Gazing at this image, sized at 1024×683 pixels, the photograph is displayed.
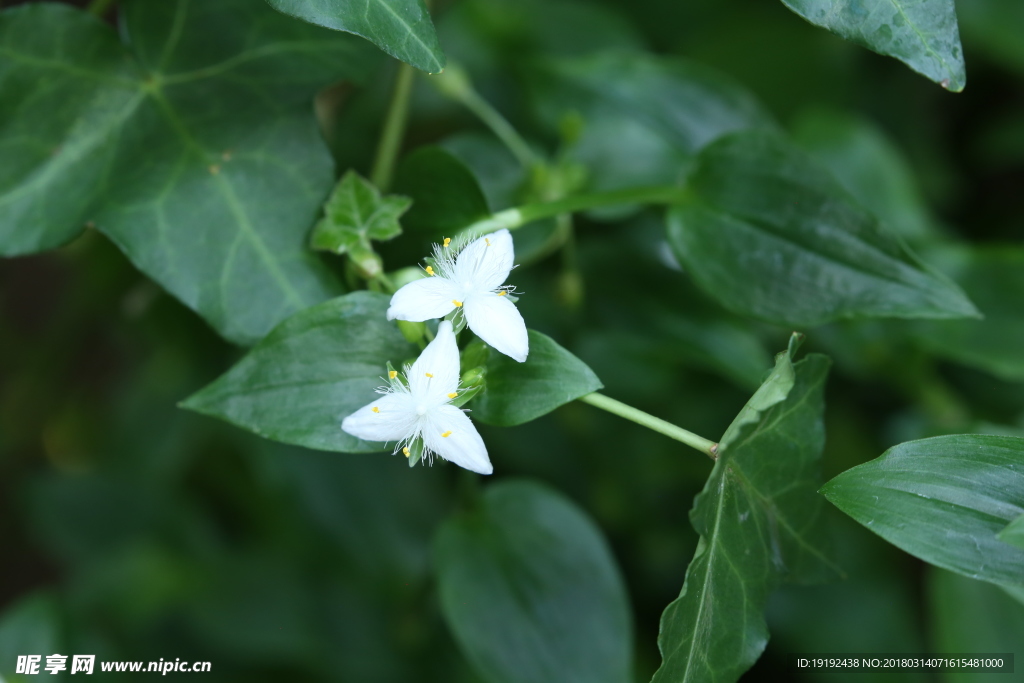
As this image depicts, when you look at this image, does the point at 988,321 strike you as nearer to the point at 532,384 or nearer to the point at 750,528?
the point at 750,528

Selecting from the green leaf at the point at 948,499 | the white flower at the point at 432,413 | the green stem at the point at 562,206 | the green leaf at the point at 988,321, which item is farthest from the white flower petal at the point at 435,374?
the green leaf at the point at 988,321

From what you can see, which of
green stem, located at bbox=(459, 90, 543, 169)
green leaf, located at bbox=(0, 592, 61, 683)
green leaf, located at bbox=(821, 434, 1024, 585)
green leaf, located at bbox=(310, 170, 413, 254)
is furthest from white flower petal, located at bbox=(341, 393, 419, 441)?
green leaf, located at bbox=(0, 592, 61, 683)

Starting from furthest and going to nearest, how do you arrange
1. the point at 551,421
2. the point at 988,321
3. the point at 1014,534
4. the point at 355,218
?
the point at 551,421, the point at 988,321, the point at 355,218, the point at 1014,534

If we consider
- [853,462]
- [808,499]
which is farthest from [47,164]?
[853,462]

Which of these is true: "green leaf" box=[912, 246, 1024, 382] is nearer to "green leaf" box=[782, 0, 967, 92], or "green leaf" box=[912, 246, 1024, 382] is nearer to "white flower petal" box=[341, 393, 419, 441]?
"green leaf" box=[782, 0, 967, 92]

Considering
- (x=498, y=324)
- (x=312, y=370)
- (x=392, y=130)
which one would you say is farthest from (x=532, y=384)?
(x=392, y=130)
